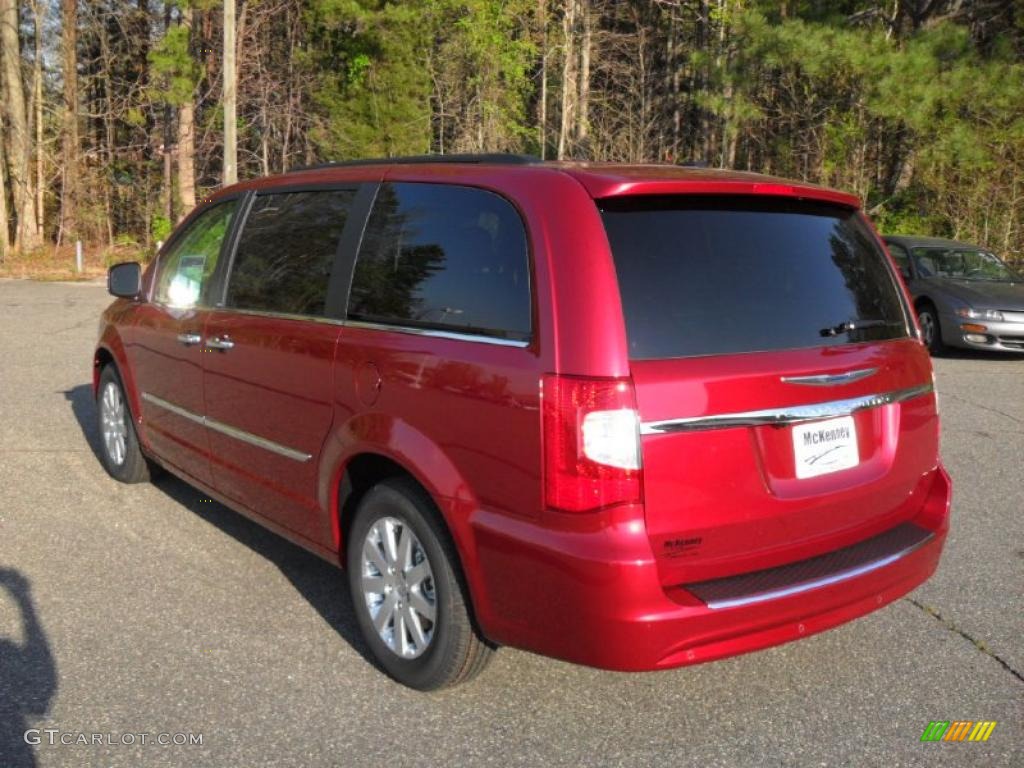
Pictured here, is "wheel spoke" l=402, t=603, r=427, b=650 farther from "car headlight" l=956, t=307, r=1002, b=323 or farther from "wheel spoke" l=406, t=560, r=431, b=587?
"car headlight" l=956, t=307, r=1002, b=323

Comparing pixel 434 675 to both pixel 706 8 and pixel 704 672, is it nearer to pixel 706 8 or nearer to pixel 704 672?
pixel 704 672

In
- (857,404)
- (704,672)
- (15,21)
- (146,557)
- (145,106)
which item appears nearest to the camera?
(857,404)

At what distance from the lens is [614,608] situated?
2.69 m

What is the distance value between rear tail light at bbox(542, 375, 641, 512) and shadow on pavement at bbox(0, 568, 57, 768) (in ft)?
6.03

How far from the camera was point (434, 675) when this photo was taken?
127 inches

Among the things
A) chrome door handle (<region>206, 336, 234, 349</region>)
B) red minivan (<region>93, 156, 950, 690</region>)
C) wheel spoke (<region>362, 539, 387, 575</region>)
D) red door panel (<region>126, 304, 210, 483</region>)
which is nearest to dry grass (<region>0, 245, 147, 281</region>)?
red door panel (<region>126, 304, 210, 483</region>)

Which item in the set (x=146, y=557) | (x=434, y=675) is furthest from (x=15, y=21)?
(x=434, y=675)

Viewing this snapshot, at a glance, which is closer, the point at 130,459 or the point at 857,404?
the point at 857,404

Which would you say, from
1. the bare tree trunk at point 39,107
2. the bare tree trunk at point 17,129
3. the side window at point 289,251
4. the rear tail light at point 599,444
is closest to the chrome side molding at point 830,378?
the rear tail light at point 599,444

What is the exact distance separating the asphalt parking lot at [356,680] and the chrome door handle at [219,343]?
3.39 feet

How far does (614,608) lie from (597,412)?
1.79 ft

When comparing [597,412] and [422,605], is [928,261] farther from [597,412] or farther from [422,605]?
[597,412]

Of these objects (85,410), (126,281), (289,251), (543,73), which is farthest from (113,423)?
(543,73)

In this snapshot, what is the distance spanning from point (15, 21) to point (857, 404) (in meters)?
29.7
